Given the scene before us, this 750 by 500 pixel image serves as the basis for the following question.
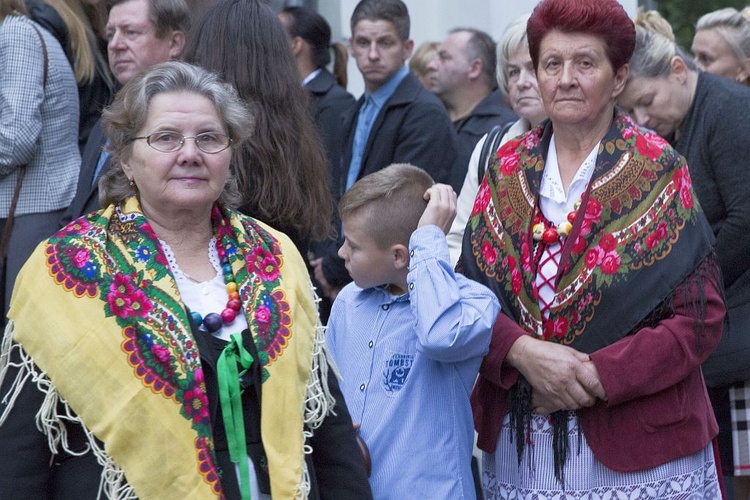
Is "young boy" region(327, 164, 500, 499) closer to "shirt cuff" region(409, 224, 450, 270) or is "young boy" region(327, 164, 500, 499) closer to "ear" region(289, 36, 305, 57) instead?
"shirt cuff" region(409, 224, 450, 270)

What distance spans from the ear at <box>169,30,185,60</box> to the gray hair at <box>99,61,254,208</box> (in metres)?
1.87

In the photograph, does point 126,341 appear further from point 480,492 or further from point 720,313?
point 480,492

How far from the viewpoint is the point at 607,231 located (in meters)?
3.54

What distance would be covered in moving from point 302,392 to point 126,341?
1.51ft

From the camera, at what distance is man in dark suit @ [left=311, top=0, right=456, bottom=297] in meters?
5.81

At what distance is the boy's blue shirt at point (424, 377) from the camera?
340cm

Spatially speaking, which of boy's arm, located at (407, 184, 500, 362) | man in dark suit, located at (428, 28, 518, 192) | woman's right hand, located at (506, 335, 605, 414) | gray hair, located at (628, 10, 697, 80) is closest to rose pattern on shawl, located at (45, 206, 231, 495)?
boy's arm, located at (407, 184, 500, 362)

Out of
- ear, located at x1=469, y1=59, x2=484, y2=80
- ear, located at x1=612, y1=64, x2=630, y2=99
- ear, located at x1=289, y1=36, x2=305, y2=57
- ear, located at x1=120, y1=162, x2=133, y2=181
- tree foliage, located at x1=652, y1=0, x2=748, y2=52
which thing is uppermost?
ear, located at x1=120, y1=162, x2=133, y2=181

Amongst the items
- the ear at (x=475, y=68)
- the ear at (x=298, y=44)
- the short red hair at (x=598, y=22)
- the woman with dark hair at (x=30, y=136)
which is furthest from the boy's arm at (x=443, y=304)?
the ear at (x=475, y=68)

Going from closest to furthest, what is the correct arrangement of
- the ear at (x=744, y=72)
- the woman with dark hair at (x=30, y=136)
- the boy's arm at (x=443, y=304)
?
the boy's arm at (x=443, y=304) → the woman with dark hair at (x=30, y=136) → the ear at (x=744, y=72)

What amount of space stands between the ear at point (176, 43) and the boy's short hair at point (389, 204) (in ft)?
5.03

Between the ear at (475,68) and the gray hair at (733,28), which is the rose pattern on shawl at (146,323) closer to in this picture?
the gray hair at (733,28)

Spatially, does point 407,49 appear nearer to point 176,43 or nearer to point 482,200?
point 176,43

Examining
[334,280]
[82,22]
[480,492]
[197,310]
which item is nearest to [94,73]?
[82,22]
